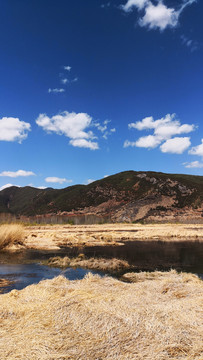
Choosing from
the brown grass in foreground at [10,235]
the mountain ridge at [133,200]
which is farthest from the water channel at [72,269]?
the mountain ridge at [133,200]

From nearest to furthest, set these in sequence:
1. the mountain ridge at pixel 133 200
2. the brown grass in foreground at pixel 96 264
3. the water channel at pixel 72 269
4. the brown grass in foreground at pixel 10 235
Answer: the water channel at pixel 72 269 → the brown grass in foreground at pixel 96 264 → the brown grass in foreground at pixel 10 235 → the mountain ridge at pixel 133 200

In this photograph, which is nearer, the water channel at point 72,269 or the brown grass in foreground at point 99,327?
the brown grass in foreground at point 99,327

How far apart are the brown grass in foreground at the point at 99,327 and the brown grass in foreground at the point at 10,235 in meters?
16.7

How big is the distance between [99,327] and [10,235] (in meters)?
21.5

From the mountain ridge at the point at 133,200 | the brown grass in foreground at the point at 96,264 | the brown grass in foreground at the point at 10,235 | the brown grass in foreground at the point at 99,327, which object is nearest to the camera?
the brown grass in foreground at the point at 99,327

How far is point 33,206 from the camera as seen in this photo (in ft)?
400

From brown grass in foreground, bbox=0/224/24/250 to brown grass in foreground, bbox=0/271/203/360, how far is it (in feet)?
54.7

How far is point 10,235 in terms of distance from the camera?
82.6 feet

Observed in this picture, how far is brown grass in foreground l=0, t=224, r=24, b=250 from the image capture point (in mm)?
23822

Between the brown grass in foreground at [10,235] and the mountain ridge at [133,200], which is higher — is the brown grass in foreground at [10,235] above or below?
below

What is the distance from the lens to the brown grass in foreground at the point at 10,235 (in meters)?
23.8

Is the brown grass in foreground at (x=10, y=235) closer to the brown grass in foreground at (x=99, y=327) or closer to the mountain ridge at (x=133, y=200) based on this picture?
the brown grass in foreground at (x=99, y=327)

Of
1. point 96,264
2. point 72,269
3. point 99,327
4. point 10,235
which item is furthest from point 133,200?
point 99,327

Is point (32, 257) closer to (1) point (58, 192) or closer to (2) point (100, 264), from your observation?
(2) point (100, 264)
